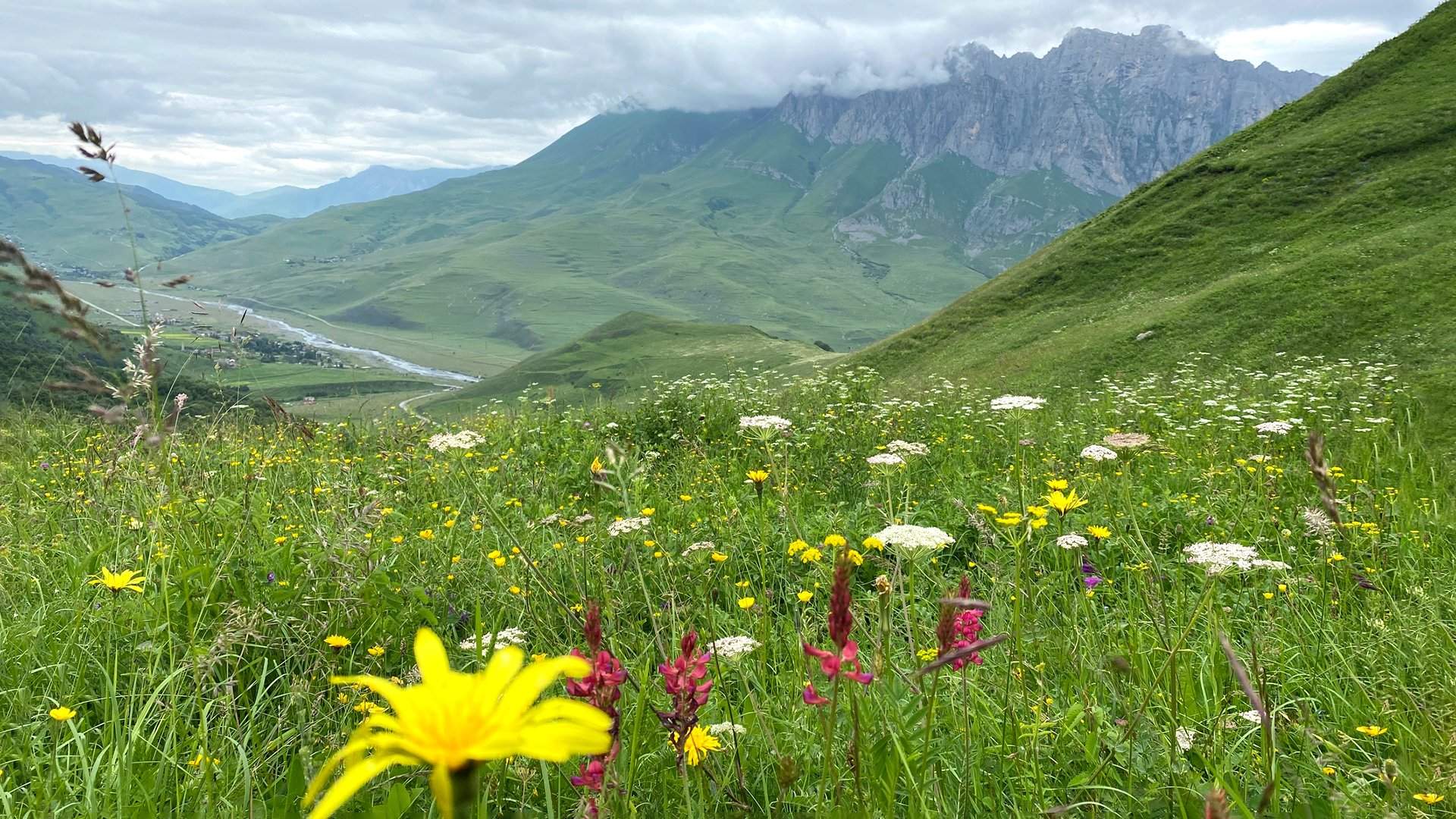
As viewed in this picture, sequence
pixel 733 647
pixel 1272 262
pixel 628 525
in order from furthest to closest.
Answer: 1. pixel 1272 262
2. pixel 628 525
3. pixel 733 647

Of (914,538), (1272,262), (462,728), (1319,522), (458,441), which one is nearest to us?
(462,728)

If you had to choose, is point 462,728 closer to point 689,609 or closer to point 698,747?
point 698,747

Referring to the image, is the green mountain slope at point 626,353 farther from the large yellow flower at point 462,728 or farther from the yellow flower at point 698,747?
the large yellow flower at point 462,728

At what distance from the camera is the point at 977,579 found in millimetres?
4984

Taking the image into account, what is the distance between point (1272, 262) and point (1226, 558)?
110ft

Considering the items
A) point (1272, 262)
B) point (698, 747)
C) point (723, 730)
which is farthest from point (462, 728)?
point (1272, 262)

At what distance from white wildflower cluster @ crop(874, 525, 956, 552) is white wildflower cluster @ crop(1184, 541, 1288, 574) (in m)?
0.94

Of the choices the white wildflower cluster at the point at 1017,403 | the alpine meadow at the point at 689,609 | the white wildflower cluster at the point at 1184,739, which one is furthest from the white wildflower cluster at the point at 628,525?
the white wildflower cluster at the point at 1017,403

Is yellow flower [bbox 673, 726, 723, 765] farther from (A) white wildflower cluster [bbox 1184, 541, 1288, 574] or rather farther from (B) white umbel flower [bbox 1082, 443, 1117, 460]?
(B) white umbel flower [bbox 1082, 443, 1117, 460]

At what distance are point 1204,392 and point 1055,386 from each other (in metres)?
11.0

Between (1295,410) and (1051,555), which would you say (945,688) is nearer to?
(1051,555)

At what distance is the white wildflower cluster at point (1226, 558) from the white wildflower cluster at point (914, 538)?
0.94 m

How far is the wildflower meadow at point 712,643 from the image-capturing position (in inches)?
75.6

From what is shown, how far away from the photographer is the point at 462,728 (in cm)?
80
